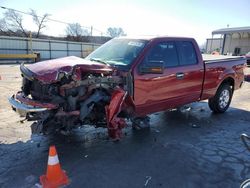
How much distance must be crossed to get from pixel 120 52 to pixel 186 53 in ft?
5.26

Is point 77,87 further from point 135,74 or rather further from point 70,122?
point 135,74

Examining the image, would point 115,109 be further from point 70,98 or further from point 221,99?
point 221,99

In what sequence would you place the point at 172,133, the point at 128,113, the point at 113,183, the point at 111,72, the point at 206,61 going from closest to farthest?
the point at 113,183, the point at 111,72, the point at 128,113, the point at 172,133, the point at 206,61

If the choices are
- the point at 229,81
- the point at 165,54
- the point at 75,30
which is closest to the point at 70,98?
the point at 165,54

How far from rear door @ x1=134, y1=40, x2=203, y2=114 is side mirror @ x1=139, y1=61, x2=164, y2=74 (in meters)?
0.06

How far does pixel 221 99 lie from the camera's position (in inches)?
278

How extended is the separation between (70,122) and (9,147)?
4.22 ft

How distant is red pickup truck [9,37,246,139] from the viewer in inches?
158

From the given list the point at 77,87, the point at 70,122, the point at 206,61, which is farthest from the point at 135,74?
the point at 206,61

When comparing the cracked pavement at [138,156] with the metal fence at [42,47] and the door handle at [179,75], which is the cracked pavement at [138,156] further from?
the metal fence at [42,47]

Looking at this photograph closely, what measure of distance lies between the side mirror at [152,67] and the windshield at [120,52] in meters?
0.26

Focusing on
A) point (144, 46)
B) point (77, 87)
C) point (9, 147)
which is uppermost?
point (144, 46)

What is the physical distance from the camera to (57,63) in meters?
4.29

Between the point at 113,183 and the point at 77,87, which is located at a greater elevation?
the point at 77,87
